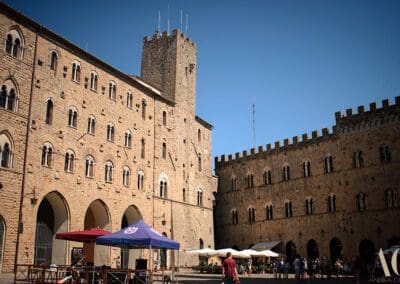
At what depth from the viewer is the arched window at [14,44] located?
24625 mm

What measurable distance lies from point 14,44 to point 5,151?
6400 millimetres

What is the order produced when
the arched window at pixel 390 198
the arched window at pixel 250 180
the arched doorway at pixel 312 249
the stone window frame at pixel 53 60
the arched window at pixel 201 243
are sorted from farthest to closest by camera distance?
the arched window at pixel 250 180, the arched window at pixel 201 243, the arched doorway at pixel 312 249, the arched window at pixel 390 198, the stone window frame at pixel 53 60

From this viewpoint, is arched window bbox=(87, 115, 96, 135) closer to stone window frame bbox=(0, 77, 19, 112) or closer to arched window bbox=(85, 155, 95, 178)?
arched window bbox=(85, 155, 95, 178)

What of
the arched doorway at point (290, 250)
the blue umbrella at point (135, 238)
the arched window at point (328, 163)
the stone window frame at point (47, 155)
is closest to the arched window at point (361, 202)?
the arched window at point (328, 163)

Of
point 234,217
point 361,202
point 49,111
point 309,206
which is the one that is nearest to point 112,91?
point 49,111

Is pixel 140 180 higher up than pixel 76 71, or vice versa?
pixel 76 71

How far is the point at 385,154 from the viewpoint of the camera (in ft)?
114

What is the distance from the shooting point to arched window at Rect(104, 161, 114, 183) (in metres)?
30.1

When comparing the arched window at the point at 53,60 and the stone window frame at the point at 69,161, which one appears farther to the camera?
the arched window at the point at 53,60

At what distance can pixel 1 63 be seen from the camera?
23.8 meters

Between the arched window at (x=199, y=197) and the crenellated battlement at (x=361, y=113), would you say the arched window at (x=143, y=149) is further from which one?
the crenellated battlement at (x=361, y=113)

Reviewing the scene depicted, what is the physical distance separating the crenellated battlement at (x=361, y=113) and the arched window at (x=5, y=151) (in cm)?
2724

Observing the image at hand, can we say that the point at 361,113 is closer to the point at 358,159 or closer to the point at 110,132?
the point at 358,159

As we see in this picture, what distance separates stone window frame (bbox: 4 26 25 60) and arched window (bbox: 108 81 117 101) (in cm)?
774
